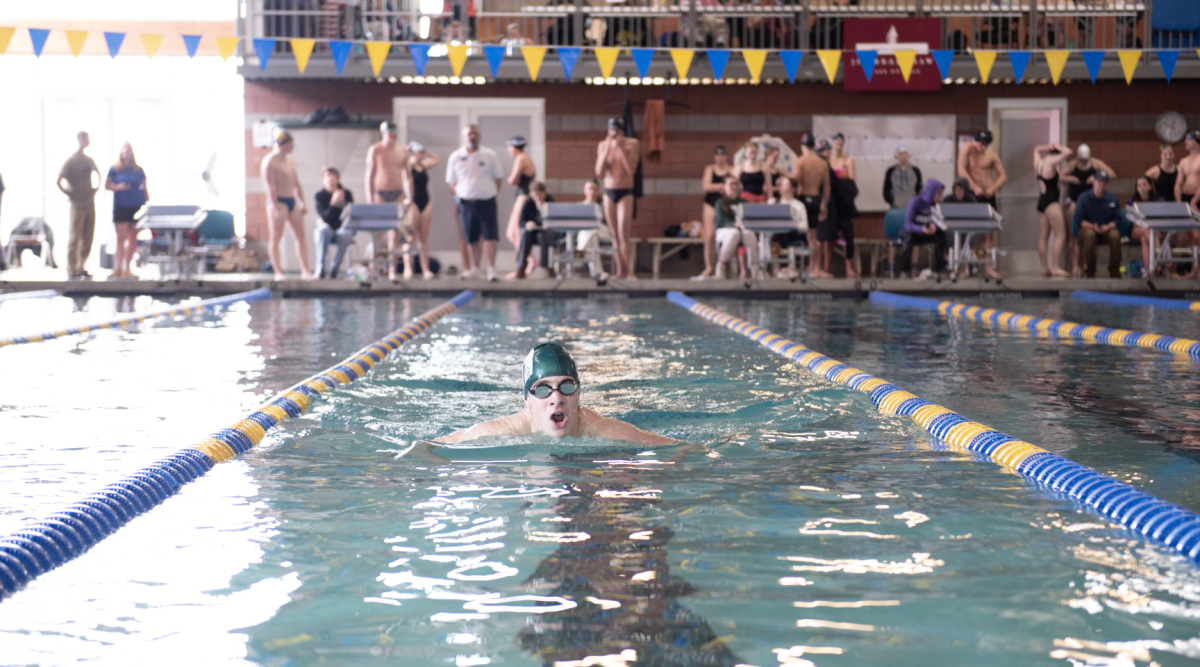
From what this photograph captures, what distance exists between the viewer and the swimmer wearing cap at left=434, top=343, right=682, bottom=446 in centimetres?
427

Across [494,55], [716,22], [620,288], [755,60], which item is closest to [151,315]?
[620,288]

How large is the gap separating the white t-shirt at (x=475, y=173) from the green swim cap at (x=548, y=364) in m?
9.62

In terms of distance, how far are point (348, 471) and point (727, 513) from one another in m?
1.46

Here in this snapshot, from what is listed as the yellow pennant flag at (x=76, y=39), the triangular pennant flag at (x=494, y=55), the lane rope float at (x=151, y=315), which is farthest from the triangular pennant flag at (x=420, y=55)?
the yellow pennant flag at (x=76, y=39)

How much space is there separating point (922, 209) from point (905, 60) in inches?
110

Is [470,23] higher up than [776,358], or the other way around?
A: [470,23]

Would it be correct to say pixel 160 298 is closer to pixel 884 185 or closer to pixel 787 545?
pixel 884 185

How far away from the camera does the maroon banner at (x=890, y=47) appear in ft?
53.3

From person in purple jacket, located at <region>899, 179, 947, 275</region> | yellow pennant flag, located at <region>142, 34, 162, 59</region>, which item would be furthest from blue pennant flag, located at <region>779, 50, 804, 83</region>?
yellow pennant flag, located at <region>142, 34, 162, 59</region>

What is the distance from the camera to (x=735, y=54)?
1622cm

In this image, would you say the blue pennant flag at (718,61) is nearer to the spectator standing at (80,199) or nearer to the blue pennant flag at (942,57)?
the blue pennant flag at (942,57)

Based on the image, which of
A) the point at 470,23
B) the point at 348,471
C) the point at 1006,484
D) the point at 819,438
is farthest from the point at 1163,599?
the point at 470,23

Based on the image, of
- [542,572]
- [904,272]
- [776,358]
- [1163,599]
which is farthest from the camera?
[904,272]

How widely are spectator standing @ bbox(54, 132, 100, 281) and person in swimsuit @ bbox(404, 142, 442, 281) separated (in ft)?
12.1
